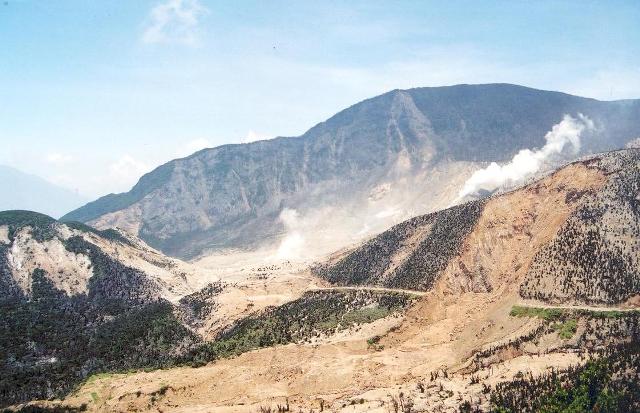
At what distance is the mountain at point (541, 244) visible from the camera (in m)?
74.7

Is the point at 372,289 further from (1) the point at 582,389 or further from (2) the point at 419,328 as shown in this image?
(1) the point at 582,389

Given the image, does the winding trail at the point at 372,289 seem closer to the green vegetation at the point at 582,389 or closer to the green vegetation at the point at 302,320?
the green vegetation at the point at 302,320

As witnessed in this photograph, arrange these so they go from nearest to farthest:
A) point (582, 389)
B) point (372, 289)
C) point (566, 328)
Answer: point (582, 389)
point (566, 328)
point (372, 289)

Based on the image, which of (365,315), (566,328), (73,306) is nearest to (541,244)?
(566,328)

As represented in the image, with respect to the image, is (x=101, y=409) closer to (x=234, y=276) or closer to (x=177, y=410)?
(x=177, y=410)

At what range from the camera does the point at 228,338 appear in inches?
3593

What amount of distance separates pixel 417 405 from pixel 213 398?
26696 mm

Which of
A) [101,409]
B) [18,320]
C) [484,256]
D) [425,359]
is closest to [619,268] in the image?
[484,256]

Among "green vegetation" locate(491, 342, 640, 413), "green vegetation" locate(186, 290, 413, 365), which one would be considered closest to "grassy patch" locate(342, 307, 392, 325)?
"green vegetation" locate(186, 290, 413, 365)

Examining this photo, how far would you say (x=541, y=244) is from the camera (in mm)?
86562

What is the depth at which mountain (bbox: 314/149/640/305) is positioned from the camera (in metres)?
74.7

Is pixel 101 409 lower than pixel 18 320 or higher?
lower

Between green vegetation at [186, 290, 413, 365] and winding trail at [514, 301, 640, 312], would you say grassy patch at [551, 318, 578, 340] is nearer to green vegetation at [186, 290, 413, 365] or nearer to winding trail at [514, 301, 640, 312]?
winding trail at [514, 301, 640, 312]

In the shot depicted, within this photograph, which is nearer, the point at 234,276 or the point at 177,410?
the point at 177,410
